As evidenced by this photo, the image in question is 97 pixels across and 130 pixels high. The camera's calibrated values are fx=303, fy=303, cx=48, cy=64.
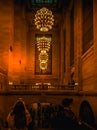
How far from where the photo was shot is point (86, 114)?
15289 mm

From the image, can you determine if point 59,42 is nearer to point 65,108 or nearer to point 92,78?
point 92,78

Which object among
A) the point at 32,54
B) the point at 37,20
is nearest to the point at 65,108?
the point at 37,20

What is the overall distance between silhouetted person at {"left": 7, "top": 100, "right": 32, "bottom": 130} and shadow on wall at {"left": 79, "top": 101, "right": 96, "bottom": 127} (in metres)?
7.71

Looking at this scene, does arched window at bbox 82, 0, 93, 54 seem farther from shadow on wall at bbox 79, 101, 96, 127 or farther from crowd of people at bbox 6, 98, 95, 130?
crowd of people at bbox 6, 98, 95, 130

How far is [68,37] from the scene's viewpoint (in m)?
25.7

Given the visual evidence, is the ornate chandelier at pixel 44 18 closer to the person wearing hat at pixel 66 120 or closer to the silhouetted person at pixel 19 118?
the person wearing hat at pixel 66 120

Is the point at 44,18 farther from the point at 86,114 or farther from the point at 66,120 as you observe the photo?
the point at 66,120

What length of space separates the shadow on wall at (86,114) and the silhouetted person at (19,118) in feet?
25.3

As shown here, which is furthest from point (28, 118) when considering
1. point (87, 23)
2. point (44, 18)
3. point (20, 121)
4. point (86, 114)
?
point (87, 23)

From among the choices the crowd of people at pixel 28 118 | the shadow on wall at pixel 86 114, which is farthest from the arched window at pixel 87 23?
the crowd of people at pixel 28 118

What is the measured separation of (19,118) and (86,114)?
9.93m

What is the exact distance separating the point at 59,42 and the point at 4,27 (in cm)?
1466

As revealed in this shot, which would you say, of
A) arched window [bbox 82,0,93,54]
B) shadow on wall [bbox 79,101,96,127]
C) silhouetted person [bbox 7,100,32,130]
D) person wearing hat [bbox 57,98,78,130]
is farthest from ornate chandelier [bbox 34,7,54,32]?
silhouetted person [bbox 7,100,32,130]

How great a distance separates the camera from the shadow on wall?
13.6 metres
